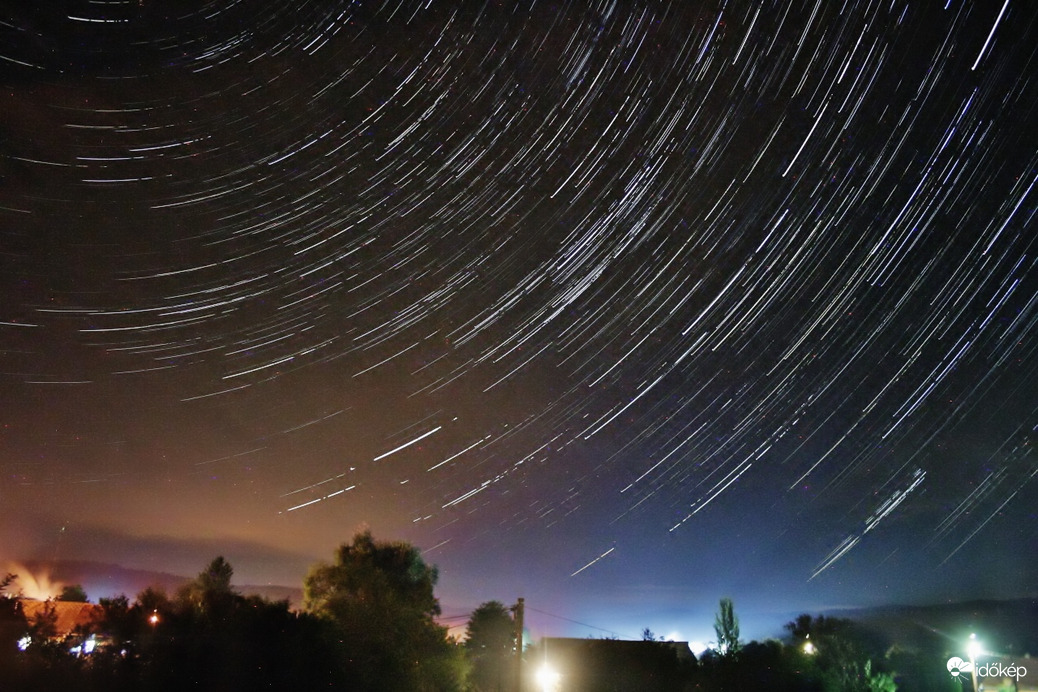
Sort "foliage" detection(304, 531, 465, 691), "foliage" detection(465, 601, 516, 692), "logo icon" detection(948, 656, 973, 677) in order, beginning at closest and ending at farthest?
1. "logo icon" detection(948, 656, 973, 677)
2. "foliage" detection(304, 531, 465, 691)
3. "foliage" detection(465, 601, 516, 692)

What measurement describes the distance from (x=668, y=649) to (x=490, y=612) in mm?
16345

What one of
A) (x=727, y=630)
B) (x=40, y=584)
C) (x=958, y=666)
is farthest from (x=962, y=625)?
(x=40, y=584)

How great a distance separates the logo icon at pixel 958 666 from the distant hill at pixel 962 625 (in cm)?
2908

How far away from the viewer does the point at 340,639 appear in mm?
23109

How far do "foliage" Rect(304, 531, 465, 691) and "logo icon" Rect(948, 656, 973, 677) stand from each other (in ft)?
52.5

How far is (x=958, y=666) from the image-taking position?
16797 millimetres

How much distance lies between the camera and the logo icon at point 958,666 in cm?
1662

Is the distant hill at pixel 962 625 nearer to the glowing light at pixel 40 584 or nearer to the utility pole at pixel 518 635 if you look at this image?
the utility pole at pixel 518 635

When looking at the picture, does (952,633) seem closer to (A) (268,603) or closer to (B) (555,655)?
(B) (555,655)

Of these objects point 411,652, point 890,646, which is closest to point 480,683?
point 411,652

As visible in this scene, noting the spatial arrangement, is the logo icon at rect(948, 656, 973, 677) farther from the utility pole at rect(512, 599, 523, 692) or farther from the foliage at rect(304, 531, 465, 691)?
the foliage at rect(304, 531, 465, 691)

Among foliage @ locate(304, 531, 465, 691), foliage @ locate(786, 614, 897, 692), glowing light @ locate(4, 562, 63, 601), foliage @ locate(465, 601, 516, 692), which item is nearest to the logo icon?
foliage @ locate(304, 531, 465, 691)

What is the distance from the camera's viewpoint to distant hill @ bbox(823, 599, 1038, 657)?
1841 inches

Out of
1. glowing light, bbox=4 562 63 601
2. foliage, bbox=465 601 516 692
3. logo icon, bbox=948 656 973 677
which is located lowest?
logo icon, bbox=948 656 973 677
